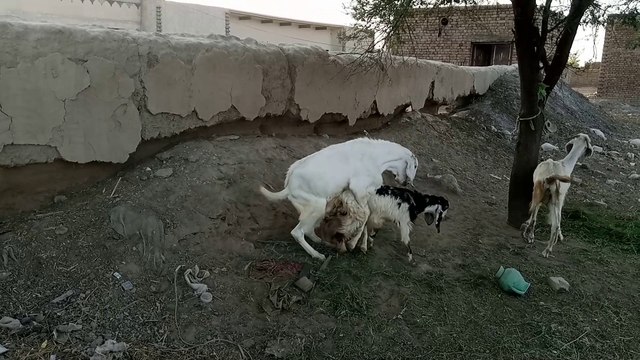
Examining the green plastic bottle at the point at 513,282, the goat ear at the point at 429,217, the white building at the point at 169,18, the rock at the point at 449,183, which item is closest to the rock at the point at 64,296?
the goat ear at the point at 429,217

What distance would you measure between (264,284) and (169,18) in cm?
1068

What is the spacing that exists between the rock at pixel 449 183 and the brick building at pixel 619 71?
553 inches

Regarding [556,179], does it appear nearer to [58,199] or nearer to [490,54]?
[58,199]

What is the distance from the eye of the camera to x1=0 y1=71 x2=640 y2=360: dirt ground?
3.04m

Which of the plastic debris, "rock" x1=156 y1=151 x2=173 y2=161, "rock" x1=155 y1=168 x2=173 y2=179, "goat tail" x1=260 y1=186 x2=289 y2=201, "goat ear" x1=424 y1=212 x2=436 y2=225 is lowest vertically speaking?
the plastic debris

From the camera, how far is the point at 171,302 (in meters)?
3.21

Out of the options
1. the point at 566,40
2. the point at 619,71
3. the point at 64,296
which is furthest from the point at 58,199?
the point at 619,71

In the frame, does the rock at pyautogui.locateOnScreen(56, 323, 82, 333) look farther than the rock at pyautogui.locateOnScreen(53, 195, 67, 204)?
No

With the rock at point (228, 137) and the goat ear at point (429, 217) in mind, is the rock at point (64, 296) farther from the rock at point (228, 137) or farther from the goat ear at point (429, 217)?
the goat ear at point (429, 217)

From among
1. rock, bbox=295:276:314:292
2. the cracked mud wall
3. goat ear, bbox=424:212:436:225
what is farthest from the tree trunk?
rock, bbox=295:276:314:292

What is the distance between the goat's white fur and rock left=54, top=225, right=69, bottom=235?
1.83 metres

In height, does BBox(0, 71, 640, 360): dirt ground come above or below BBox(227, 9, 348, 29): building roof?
below

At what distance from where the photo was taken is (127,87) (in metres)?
3.85

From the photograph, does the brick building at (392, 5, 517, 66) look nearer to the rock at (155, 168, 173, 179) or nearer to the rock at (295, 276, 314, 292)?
the rock at (155, 168, 173, 179)
